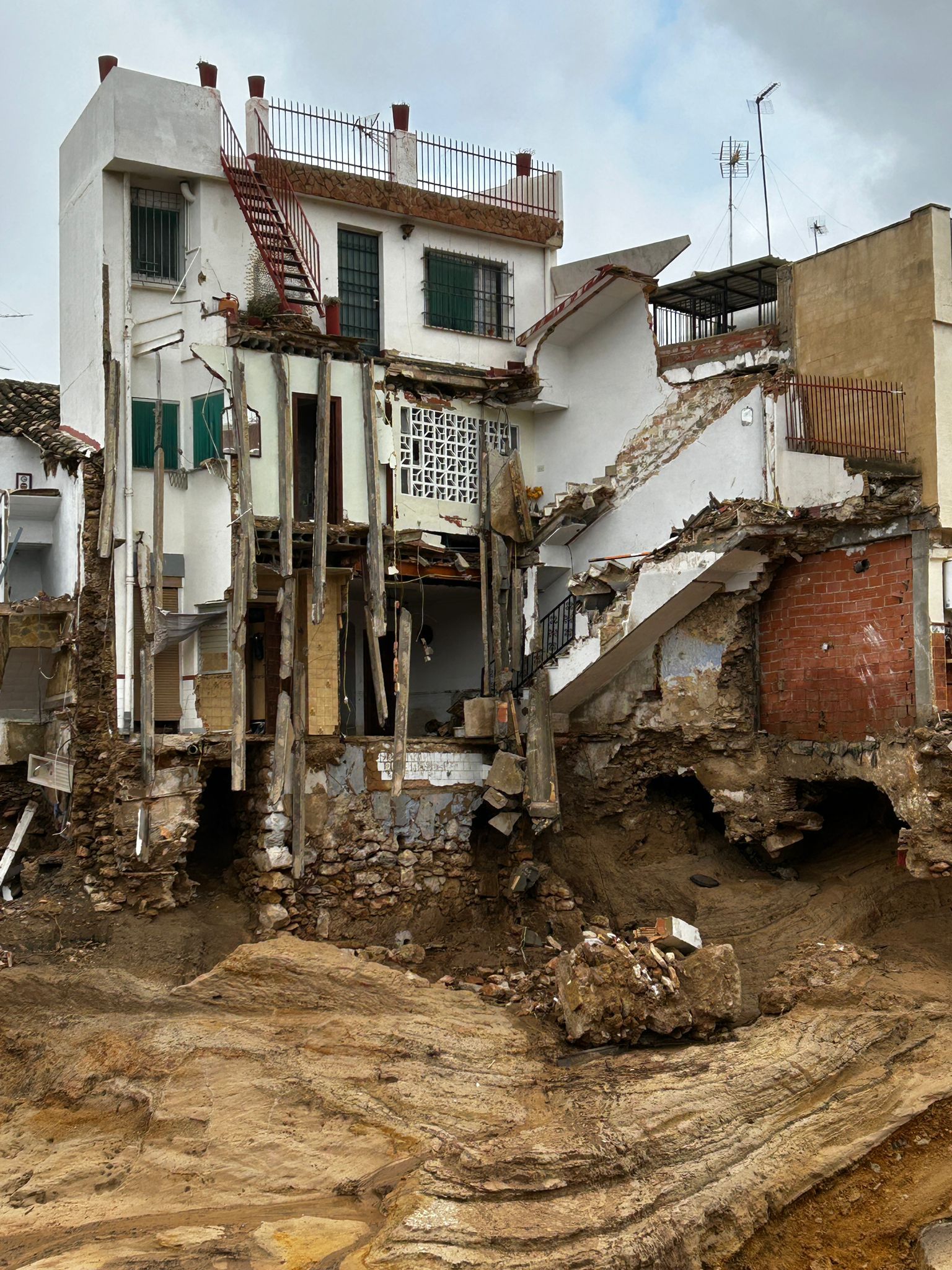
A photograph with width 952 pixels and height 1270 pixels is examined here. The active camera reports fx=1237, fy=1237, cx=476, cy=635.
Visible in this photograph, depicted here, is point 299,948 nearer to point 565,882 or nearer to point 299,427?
point 565,882

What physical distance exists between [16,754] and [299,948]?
278 inches

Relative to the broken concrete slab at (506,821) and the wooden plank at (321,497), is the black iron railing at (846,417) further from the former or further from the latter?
the broken concrete slab at (506,821)

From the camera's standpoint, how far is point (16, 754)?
19.4 m

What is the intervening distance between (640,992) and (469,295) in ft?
39.9

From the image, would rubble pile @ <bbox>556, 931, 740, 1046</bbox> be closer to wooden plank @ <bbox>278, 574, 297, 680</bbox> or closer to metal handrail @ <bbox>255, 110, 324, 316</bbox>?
wooden plank @ <bbox>278, 574, 297, 680</bbox>

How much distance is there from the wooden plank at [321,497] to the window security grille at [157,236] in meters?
2.73

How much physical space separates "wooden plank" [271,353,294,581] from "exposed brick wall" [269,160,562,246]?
3172 millimetres

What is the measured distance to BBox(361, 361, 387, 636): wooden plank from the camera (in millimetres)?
17953

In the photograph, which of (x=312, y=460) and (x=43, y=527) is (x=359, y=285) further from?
(x=43, y=527)


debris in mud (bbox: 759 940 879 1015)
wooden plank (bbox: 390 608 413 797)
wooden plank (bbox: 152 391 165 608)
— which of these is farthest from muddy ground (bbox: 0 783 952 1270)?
wooden plank (bbox: 152 391 165 608)

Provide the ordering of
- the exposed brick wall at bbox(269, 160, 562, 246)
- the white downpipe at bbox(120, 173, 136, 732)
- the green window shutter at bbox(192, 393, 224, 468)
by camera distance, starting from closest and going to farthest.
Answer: the white downpipe at bbox(120, 173, 136, 732) < the green window shutter at bbox(192, 393, 224, 468) < the exposed brick wall at bbox(269, 160, 562, 246)

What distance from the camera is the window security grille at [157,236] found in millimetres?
18500

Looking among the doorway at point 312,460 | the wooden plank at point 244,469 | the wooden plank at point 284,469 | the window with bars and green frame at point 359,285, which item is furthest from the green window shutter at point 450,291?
the wooden plank at point 244,469

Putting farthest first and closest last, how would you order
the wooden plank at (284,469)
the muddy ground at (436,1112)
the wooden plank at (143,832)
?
the wooden plank at (284,469) → the wooden plank at (143,832) → the muddy ground at (436,1112)
